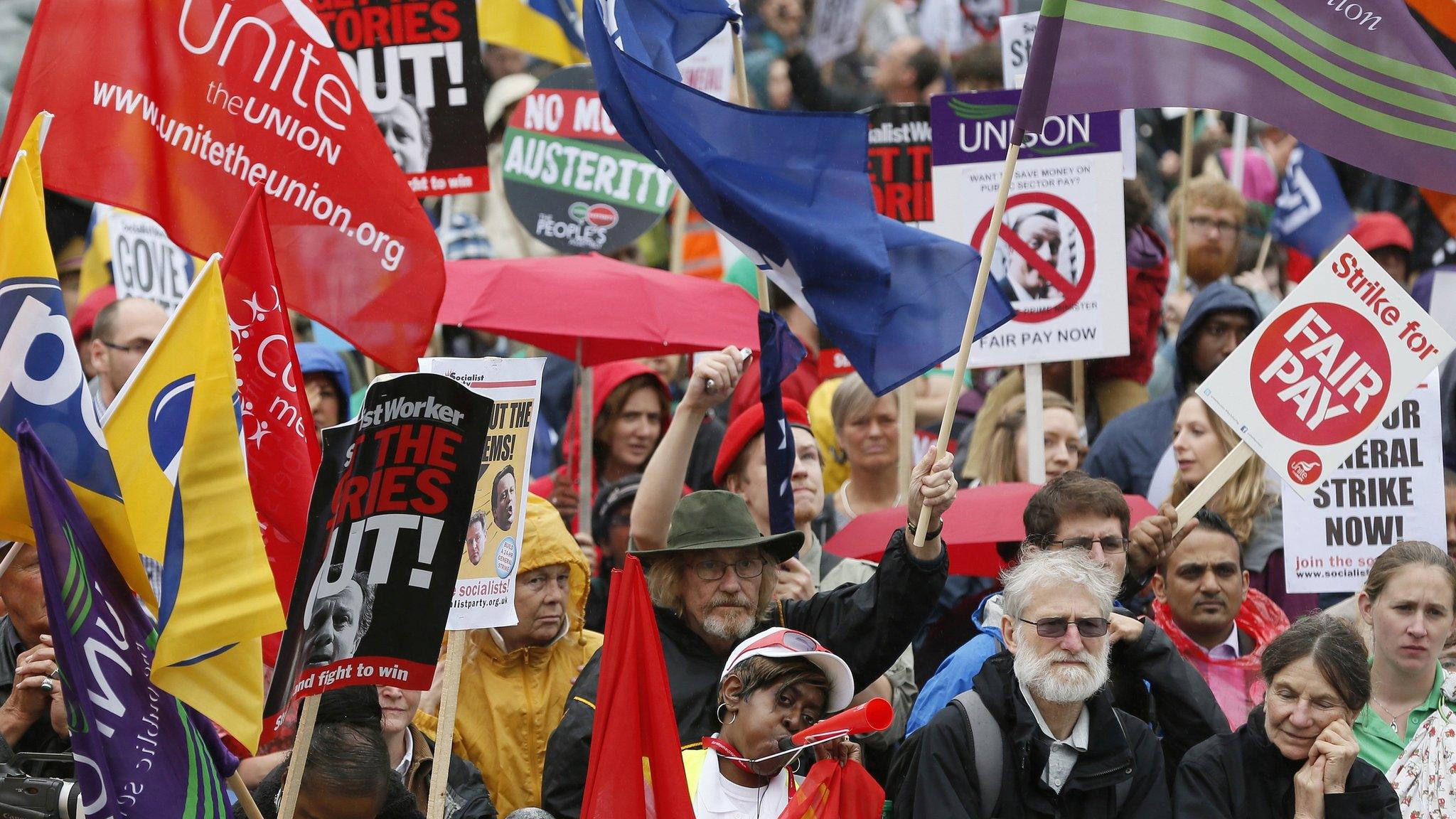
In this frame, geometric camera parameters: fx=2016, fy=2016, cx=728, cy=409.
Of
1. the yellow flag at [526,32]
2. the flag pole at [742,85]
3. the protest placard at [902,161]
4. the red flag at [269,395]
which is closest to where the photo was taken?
the red flag at [269,395]

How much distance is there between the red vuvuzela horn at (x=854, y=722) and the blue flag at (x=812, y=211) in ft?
4.33

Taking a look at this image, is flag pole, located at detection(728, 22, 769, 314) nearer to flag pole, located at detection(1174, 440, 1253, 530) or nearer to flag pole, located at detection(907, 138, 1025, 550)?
flag pole, located at detection(907, 138, 1025, 550)

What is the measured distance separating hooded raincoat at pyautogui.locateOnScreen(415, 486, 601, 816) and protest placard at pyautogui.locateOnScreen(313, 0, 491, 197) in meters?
2.14

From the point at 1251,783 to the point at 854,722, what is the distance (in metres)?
1.09

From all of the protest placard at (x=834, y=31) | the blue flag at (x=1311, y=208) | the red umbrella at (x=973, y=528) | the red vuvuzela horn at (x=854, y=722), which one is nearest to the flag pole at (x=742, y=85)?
the red umbrella at (x=973, y=528)

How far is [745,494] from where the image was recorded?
6645mm

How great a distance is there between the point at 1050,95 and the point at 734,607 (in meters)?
1.63

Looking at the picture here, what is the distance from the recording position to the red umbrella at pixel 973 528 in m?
6.53

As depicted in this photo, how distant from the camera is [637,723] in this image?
15.2 ft

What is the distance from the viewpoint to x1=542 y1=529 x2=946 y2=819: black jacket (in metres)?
5.25

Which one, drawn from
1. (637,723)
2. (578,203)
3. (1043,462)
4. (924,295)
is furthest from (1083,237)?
(637,723)

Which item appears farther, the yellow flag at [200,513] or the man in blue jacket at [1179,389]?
the man in blue jacket at [1179,389]

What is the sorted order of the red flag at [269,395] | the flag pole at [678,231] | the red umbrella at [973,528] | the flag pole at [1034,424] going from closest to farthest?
the red flag at [269,395] → the red umbrella at [973,528] → the flag pole at [1034,424] → the flag pole at [678,231]

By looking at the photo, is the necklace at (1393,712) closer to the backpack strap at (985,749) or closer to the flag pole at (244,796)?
the backpack strap at (985,749)
